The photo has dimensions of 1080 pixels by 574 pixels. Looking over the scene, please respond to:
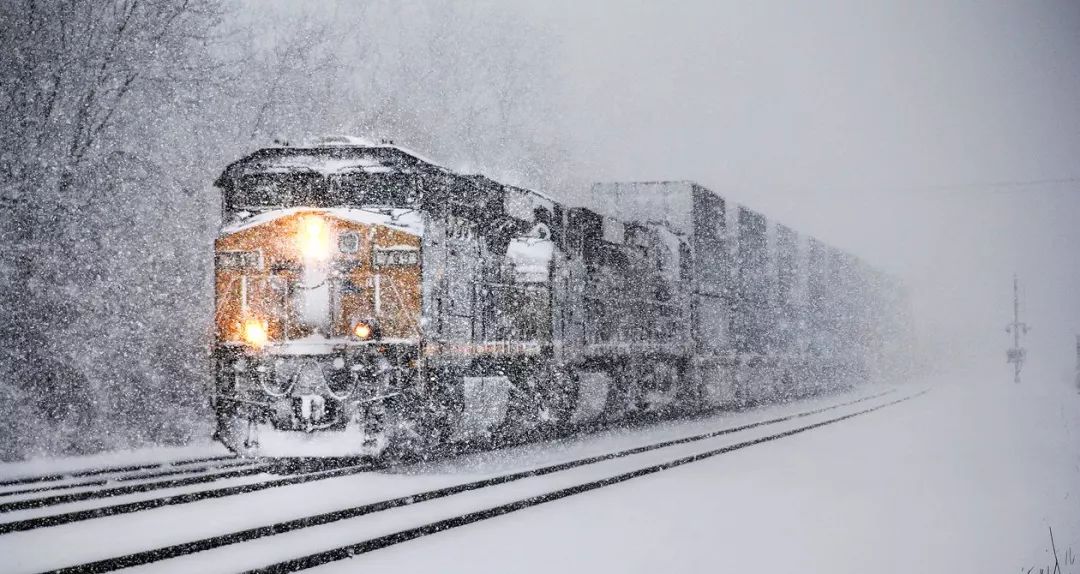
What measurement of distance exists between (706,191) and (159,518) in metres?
14.0

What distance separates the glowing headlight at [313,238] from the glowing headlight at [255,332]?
91 centimetres

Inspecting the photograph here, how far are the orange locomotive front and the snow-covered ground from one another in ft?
2.49

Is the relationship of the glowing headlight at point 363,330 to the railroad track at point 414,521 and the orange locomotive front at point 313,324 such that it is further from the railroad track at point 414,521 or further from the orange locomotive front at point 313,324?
the railroad track at point 414,521

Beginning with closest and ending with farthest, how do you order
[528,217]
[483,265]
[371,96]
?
[483,265], [528,217], [371,96]

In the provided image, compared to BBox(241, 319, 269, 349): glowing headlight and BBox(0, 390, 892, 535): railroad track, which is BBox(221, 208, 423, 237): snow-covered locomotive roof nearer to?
BBox(241, 319, 269, 349): glowing headlight

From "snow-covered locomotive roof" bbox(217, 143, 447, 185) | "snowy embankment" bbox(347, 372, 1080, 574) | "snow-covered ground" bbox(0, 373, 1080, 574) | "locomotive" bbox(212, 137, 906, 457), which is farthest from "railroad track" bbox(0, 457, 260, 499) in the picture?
"snowy embankment" bbox(347, 372, 1080, 574)

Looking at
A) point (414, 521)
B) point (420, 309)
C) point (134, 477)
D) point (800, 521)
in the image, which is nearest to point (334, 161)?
point (420, 309)

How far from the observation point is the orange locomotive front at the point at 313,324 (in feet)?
33.4

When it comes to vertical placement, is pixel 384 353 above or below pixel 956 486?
above

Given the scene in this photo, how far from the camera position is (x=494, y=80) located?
1231 inches

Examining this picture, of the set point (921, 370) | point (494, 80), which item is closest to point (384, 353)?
point (494, 80)

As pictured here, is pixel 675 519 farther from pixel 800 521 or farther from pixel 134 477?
pixel 134 477

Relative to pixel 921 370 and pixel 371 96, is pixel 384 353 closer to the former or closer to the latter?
pixel 371 96

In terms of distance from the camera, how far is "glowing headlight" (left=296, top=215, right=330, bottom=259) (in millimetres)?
10773
